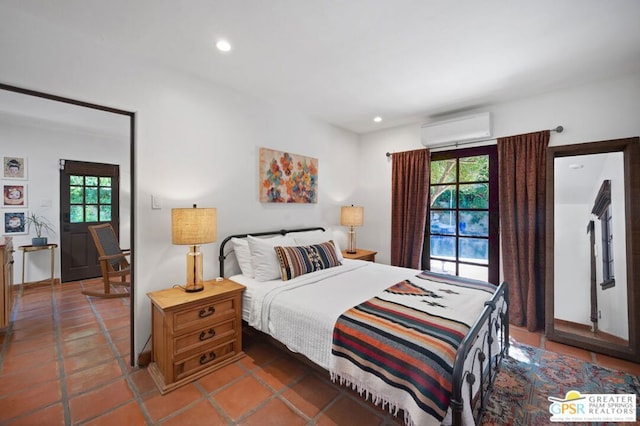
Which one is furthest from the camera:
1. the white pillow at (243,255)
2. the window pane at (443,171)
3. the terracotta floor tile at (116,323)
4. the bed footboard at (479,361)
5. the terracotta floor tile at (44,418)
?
the window pane at (443,171)

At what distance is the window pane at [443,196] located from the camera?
3605 millimetres

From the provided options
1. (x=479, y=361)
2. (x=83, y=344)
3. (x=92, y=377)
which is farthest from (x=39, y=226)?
(x=479, y=361)

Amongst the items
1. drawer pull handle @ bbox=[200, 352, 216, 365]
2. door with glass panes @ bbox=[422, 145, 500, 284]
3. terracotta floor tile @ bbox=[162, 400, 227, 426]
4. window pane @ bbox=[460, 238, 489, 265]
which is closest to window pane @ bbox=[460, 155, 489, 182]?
door with glass panes @ bbox=[422, 145, 500, 284]

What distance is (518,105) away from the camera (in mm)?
3055

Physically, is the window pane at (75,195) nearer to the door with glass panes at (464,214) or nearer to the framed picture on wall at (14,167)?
the framed picture on wall at (14,167)

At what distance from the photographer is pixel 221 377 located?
6.72ft

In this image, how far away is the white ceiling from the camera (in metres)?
1.68

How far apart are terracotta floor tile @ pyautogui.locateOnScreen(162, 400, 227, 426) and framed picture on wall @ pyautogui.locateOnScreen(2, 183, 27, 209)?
13.6 ft

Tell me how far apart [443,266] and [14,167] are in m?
6.15

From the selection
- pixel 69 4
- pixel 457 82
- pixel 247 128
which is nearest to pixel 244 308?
pixel 247 128

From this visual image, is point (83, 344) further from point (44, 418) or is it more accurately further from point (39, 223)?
point (39, 223)

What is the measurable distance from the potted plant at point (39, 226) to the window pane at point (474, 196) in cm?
586

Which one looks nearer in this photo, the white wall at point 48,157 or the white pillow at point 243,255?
the white pillow at point 243,255

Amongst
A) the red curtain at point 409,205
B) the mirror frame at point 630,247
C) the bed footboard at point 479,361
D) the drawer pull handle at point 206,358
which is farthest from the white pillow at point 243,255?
the mirror frame at point 630,247
